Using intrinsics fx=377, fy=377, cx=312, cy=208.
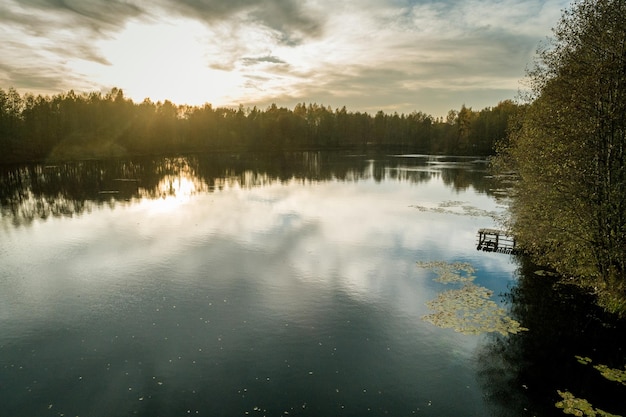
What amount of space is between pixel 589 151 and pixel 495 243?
18.4 m

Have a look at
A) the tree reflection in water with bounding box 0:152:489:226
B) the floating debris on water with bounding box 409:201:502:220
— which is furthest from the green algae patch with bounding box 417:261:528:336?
the tree reflection in water with bounding box 0:152:489:226

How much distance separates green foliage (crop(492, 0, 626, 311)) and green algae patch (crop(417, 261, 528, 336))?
24.1 ft

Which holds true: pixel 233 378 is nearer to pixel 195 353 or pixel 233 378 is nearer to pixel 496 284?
pixel 195 353

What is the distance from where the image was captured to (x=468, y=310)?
98.1ft

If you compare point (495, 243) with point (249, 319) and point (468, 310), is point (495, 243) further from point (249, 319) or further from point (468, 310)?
point (249, 319)

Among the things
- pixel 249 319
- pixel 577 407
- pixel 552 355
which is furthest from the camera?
pixel 249 319

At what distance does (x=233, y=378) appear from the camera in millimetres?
21234

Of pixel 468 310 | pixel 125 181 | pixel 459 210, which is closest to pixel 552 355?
pixel 468 310

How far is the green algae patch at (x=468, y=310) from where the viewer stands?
27.2m

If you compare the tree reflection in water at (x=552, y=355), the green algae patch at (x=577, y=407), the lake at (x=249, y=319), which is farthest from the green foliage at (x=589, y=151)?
the green algae patch at (x=577, y=407)

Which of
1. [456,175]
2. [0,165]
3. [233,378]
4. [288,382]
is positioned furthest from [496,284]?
[0,165]

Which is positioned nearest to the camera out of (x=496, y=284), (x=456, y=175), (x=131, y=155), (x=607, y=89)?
(x=607, y=89)

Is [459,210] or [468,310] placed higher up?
[459,210]

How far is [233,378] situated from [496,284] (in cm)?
2626
